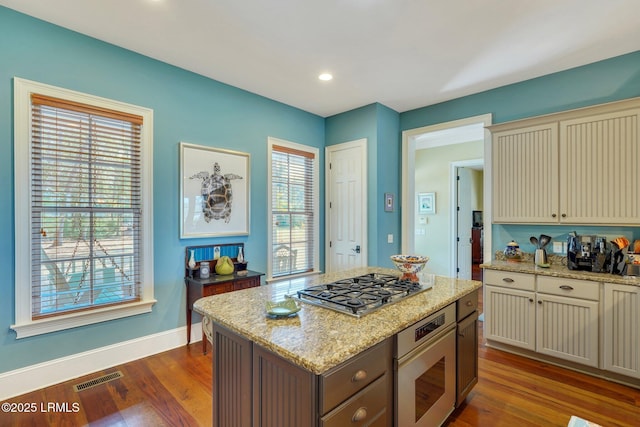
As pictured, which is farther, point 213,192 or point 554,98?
point 213,192

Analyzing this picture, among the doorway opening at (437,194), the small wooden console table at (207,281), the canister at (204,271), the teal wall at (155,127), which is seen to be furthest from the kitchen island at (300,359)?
the doorway opening at (437,194)

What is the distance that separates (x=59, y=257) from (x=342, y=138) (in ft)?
11.1

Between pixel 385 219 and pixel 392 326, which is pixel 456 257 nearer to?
pixel 385 219

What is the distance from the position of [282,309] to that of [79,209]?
2.11 meters

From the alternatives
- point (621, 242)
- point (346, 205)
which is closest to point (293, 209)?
point (346, 205)

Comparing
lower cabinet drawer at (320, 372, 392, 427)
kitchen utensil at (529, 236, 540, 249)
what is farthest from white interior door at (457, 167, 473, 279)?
lower cabinet drawer at (320, 372, 392, 427)

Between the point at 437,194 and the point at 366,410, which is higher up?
the point at 437,194

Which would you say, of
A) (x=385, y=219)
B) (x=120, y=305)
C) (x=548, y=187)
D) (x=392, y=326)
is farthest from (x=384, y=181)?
(x=120, y=305)

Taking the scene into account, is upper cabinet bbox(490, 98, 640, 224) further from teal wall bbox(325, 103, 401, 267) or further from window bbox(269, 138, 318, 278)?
window bbox(269, 138, 318, 278)

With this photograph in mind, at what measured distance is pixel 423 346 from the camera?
1.58 metres

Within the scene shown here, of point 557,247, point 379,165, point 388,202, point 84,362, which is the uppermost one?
point 379,165

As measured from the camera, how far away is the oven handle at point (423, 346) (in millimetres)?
1435

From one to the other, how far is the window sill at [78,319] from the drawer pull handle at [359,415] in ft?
7.72

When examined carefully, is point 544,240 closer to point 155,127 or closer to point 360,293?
point 360,293
